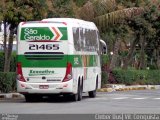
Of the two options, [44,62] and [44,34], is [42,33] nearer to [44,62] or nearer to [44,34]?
[44,34]

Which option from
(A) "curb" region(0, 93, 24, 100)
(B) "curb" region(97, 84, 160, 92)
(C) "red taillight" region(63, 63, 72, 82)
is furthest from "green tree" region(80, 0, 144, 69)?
(C) "red taillight" region(63, 63, 72, 82)

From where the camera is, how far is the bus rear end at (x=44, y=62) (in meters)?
26.6

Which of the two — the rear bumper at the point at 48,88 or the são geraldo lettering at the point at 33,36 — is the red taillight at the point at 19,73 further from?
the são geraldo lettering at the point at 33,36

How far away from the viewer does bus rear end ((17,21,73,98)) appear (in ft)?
87.1

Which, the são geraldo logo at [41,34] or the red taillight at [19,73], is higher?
the são geraldo logo at [41,34]

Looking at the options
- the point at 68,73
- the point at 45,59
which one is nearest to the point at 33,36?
the point at 45,59

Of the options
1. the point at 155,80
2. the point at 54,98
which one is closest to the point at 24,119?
the point at 54,98

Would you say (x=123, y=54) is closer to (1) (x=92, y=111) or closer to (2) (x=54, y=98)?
(2) (x=54, y=98)

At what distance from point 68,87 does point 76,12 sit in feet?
56.2

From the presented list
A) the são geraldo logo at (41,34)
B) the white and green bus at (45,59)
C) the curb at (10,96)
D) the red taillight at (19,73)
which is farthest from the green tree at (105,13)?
the red taillight at (19,73)

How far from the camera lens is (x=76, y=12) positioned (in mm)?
43062

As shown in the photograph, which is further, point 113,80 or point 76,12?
point 113,80

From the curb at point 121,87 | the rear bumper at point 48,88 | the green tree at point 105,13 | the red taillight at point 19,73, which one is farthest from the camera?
the green tree at point 105,13

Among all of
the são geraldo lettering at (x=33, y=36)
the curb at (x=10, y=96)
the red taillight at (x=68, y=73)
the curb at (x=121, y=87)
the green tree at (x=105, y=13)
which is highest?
the green tree at (x=105, y=13)
